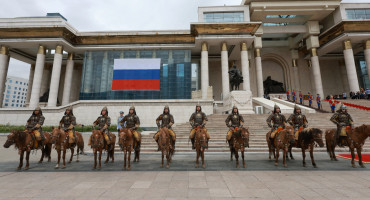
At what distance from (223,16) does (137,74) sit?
15770 millimetres

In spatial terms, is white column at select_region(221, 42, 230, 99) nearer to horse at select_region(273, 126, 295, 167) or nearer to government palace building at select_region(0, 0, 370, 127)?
government palace building at select_region(0, 0, 370, 127)

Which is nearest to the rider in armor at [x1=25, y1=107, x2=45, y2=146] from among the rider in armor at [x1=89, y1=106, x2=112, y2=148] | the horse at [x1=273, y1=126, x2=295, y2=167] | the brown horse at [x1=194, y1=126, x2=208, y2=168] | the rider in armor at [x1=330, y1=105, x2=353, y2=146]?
the rider in armor at [x1=89, y1=106, x2=112, y2=148]


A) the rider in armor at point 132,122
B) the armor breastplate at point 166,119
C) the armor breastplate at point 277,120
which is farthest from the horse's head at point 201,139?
the armor breastplate at point 277,120

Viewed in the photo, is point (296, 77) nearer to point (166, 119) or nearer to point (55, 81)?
point (166, 119)

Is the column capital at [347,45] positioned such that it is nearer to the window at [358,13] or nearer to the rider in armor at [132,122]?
the window at [358,13]

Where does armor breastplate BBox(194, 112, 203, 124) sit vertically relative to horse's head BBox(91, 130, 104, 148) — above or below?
above

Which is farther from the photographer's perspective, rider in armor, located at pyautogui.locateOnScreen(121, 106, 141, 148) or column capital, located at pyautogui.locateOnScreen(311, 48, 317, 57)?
column capital, located at pyautogui.locateOnScreen(311, 48, 317, 57)

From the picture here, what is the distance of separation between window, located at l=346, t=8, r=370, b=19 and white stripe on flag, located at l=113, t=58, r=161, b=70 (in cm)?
3096

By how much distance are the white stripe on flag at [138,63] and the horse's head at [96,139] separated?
19.3 m

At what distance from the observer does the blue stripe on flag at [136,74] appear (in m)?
24.5

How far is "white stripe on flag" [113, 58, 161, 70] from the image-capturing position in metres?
24.9

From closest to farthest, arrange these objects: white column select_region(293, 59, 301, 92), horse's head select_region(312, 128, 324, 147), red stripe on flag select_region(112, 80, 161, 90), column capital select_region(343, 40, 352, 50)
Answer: horse's head select_region(312, 128, 324, 147) < red stripe on flag select_region(112, 80, 161, 90) < column capital select_region(343, 40, 352, 50) < white column select_region(293, 59, 301, 92)

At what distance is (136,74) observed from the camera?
24.6m

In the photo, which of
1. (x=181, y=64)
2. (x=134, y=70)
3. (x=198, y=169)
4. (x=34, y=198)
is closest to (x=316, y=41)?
(x=181, y=64)
